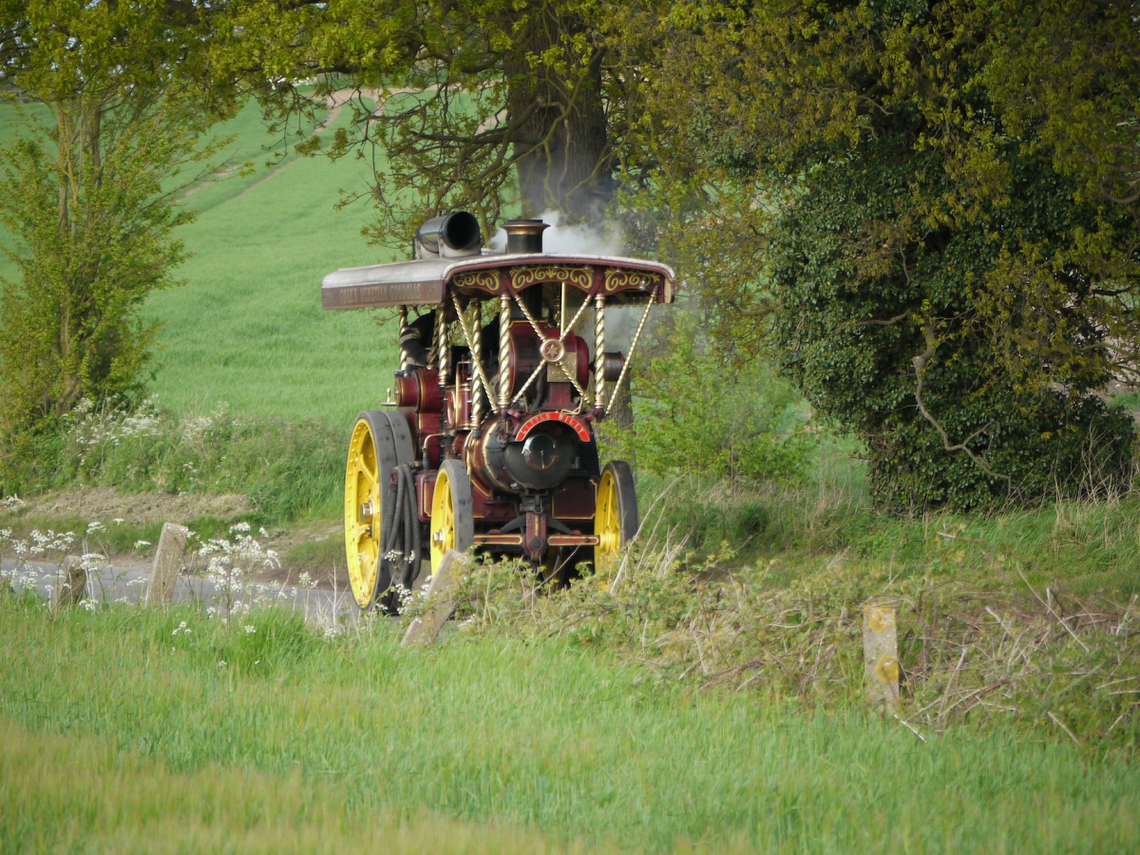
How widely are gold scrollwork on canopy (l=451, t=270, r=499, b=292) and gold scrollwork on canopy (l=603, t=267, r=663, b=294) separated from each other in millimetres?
743

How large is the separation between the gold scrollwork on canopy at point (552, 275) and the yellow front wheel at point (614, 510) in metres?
1.25

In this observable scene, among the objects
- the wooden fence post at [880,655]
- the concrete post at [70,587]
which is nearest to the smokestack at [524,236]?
the concrete post at [70,587]

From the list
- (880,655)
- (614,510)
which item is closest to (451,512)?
(614,510)

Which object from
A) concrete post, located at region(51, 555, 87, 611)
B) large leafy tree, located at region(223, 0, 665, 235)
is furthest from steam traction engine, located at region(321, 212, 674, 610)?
large leafy tree, located at region(223, 0, 665, 235)

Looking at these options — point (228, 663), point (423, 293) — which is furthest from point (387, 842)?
point (423, 293)

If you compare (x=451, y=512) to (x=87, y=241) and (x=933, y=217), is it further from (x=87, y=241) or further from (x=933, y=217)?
(x=87, y=241)

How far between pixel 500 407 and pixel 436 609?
5.95 feet

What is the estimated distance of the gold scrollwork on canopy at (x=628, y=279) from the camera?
8.98 metres

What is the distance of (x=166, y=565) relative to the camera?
26.5 feet

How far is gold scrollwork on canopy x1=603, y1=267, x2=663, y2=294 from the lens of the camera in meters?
8.98

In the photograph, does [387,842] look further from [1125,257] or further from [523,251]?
[1125,257]

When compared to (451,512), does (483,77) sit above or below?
above

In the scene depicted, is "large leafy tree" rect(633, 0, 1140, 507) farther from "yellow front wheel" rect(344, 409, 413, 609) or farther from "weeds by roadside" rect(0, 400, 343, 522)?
"weeds by roadside" rect(0, 400, 343, 522)

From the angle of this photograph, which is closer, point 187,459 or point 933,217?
point 933,217
